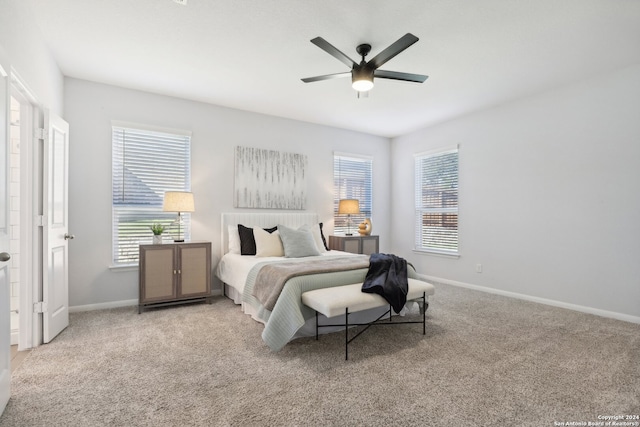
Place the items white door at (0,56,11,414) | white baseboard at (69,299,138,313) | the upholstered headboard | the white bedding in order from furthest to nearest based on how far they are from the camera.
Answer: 1. the upholstered headboard
2. white baseboard at (69,299,138,313)
3. the white bedding
4. white door at (0,56,11,414)

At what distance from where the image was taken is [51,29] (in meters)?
2.83

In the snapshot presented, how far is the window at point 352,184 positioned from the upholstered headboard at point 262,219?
2.11 ft

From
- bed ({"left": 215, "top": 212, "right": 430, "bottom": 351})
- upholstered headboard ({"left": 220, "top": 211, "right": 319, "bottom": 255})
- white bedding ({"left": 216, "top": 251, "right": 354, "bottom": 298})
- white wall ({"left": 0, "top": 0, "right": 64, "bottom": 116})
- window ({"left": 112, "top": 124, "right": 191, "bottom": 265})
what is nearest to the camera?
white wall ({"left": 0, "top": 0, "right": 64, "bottom": 116})

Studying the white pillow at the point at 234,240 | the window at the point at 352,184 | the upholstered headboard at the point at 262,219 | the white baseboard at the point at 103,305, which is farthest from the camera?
the window at the point at 352,184

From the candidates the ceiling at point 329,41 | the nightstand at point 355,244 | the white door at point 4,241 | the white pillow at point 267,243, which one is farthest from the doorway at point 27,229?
the nightstand at point 355,244

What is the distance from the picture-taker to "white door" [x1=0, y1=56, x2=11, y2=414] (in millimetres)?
1833

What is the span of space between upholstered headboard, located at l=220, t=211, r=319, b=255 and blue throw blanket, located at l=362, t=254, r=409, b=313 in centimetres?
201

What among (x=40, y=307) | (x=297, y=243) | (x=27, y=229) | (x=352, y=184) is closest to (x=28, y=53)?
(x=27, y=229)

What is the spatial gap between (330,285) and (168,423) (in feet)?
5.41

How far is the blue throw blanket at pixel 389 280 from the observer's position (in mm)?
2832

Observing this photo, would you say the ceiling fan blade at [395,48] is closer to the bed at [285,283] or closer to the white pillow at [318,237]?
the bed at [285,283]

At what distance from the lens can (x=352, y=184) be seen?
19.9 ft

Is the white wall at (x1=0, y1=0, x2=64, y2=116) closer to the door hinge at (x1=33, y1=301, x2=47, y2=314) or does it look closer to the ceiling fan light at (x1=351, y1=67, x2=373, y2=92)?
the door hinge at (x1=33, y1=301, x2=47, y2=314)

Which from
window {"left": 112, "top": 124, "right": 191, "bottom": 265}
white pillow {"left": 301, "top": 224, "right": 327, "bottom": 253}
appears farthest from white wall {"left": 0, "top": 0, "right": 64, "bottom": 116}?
white pillow {"left": 301, "top": 224, "right": 327, "bottom": 253}
